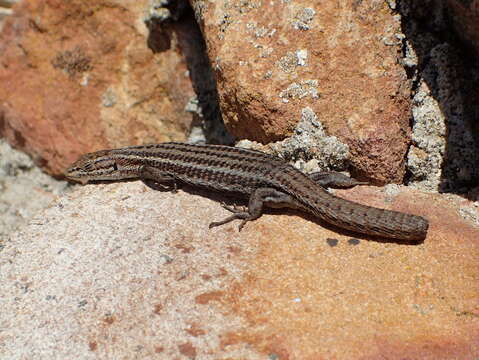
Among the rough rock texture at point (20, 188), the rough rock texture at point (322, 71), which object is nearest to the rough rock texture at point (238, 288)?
Result: the rough rock texture at point (322, 71)

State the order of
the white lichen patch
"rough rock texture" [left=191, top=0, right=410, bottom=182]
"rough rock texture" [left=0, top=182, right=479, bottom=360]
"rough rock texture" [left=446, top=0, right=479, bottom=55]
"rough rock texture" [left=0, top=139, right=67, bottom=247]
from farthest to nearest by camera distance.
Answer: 1. "rough rock texture" [left=0, top=139, right=67, bottom=247]
2. the white lichen patch
3. "rough rock texture" [left=191, top=0, right=410, bottom=182]
4. "rough rock texture" [left=446, top=0, right=479, bottom=55]
5. "rough rock texture" [left=0, top=182, right=479, bottom=360]

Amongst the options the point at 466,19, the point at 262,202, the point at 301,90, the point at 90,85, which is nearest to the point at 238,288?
the point at 262,202

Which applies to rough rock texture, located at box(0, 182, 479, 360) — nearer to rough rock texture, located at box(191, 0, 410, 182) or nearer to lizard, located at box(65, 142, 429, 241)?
lizard, located at box(65, 142, 429, 241)

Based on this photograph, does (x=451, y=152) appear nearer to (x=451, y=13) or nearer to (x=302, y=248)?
(x=451, y=13)

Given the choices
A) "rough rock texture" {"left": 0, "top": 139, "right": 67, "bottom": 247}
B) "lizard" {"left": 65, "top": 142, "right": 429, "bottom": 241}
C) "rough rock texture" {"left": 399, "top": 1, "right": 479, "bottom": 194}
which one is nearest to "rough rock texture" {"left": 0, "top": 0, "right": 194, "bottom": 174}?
"rough rock texture" {"left": 0, "top": 139, "right": 67, "bottom": 247}

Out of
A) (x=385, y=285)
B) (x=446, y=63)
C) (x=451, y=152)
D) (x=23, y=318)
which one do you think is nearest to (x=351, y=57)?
(x=446, y=63)

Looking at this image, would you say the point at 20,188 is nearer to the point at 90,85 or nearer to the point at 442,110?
the point at 90,85
